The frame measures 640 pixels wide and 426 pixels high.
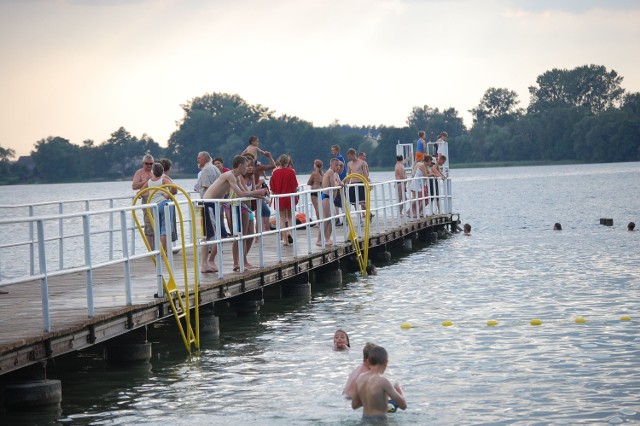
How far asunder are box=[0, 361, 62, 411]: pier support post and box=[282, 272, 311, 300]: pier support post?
31.1 ft

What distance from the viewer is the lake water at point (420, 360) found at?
11.9 m

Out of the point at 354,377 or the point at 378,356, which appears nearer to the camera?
the point at 378,356

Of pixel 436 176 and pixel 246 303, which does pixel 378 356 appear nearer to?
pixel 246 303

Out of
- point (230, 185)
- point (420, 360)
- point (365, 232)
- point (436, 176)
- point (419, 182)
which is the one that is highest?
point (230, 185)

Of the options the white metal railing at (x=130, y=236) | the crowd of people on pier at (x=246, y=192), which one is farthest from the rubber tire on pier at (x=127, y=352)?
the crowd of people on pier at (x=246, y=192)

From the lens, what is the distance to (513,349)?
1518 centimetres

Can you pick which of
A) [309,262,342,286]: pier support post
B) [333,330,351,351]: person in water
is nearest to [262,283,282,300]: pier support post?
[309,262,342,286]: pier support post

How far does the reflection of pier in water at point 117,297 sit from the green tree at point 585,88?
151 metres

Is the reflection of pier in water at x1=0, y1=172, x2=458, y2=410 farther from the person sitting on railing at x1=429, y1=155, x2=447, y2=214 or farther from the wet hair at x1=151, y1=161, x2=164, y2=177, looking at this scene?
the person sitting on railing at x1=429, y1=155, x2=447, y2=214

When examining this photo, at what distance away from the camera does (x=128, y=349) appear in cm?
1451

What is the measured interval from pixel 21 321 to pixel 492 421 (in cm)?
521

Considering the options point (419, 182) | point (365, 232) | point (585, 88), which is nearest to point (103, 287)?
point (365, 232)

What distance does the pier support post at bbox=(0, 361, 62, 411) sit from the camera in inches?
465

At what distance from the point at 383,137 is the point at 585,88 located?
106 ft
